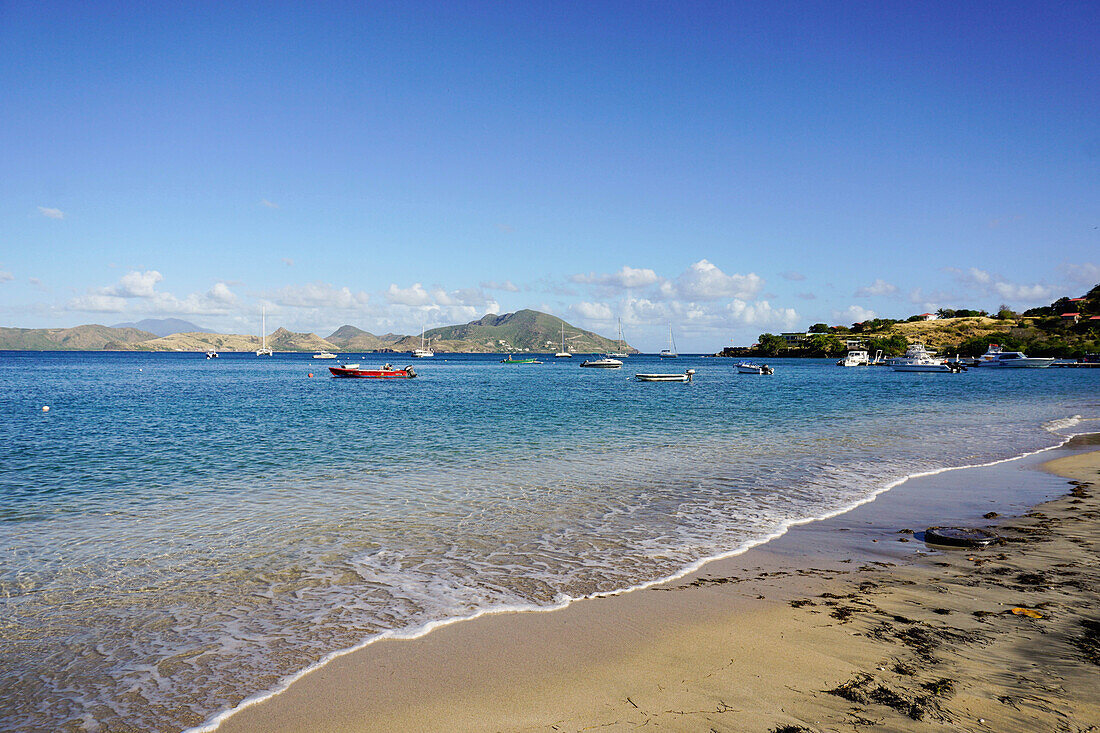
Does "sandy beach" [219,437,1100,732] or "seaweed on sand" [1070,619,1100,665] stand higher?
"seaweed on sand" [1070,619,1100,665]

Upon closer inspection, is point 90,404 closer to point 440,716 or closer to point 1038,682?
point 440,716

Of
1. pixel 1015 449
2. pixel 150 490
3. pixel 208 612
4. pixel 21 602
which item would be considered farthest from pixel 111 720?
pixel 1015 449

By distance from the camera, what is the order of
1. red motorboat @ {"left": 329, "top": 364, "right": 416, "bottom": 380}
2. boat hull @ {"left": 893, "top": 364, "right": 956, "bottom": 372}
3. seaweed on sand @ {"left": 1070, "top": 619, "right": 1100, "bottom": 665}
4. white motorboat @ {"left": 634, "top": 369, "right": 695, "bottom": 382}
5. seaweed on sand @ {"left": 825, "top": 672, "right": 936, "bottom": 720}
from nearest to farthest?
seaweed on sand @ {"left": 825, "top": 672, "right": 936, "bottom": 720}, seaweed on sand @ {"left": 1070, "top": 619, "right": 1100, "bottom": 665}, white motorboat @ {"left": 634, "top": 369, "right": 695, "bottom": 382}, red motorboat @ {"left": 329, "top": 364, "right": 416, "bottom": 380}, boat hull @ {"left": 893, "top": 364, "right": 956, "bottom": 372}

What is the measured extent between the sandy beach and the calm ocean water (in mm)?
866

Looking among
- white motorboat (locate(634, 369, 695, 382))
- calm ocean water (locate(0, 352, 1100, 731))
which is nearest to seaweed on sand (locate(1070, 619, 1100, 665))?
calm ocean water (locate(0, 352, 1100, 731))

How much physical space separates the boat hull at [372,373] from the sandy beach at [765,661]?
3183 inches

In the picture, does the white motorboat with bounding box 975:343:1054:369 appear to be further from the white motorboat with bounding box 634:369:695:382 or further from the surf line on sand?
the surf line on sand

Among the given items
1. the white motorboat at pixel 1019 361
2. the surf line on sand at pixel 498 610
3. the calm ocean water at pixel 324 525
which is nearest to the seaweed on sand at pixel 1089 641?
the surf line on sand at pixel 498 610

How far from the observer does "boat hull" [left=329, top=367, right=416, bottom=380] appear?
281ft

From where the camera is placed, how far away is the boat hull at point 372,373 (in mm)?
85688

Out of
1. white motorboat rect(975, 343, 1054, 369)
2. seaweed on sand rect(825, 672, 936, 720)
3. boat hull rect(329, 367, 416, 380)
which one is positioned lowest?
seaweed on sand rect(825, 672, 936, 720)

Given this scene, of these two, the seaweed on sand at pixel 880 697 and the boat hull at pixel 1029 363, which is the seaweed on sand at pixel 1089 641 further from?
the boat hull at pixel 1029 363

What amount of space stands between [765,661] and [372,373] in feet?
277

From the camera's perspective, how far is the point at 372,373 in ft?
281
